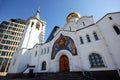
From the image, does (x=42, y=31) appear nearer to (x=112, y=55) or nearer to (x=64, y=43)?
(x=64, y=43)

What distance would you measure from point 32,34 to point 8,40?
906 inches

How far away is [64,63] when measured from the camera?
13398 mm

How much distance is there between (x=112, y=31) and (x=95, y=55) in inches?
154

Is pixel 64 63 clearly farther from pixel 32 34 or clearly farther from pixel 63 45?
pixel 32 34

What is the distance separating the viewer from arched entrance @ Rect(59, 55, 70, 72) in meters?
12.8

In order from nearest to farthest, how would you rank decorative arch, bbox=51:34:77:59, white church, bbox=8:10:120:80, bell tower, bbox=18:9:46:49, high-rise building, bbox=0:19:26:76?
white church, bbox=8:10:120:80
decorative arch, bbox=51:34:77:59
bell tower, bbox=18:9:46:49
high-rise building, bbox=0:19:26:76

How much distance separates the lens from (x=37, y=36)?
25.5 meters

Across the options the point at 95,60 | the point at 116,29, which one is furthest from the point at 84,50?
the point at 116,29

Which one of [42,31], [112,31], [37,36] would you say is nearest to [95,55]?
[112,31]

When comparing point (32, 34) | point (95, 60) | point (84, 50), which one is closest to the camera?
point (95, 60)

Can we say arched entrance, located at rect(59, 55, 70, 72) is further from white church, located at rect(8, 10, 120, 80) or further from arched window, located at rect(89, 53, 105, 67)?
arched window, located at rect(89, 53, 105, 67)

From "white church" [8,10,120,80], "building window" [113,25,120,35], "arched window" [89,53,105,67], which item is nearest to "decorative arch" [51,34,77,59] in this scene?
"white church" [8,10,120,80]

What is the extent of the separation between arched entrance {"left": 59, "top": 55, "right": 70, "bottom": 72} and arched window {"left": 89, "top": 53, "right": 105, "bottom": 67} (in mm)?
4289

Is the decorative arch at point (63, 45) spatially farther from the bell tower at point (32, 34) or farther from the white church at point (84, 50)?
the bell tower at point (32, 34)
